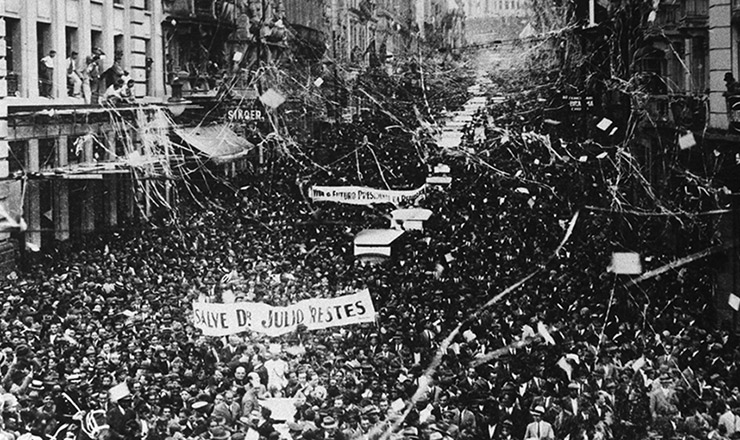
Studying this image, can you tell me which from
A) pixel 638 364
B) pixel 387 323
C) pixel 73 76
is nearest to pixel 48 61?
pixel 73 76

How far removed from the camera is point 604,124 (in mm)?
11094

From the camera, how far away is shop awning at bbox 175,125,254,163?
1228cm

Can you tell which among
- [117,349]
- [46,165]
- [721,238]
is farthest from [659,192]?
[46,165]

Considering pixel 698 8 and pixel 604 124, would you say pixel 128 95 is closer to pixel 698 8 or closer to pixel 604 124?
pixel 604 124

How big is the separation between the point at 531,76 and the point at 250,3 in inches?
141

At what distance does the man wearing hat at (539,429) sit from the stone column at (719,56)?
12.0 ft

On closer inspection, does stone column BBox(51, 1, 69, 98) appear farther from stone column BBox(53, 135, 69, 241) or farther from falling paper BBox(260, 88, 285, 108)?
falling paper BBox(260, 88, 285, 108)

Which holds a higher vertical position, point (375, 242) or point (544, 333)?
point (375, 242)

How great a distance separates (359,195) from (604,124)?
9.36ft

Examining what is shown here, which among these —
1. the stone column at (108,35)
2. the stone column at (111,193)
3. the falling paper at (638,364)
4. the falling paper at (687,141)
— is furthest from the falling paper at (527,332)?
the stone column at (108,35)

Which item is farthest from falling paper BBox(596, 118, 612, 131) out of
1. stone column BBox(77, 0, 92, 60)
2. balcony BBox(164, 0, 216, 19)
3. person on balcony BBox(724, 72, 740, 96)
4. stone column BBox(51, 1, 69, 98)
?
stone column BBox(51, 1, 69, 98)

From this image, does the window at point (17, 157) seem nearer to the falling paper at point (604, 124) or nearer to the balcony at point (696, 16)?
the falling paper at point (604, 124)

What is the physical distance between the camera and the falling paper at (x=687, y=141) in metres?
10.8

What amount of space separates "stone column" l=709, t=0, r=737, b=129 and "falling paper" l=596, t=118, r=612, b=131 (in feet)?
3.44
